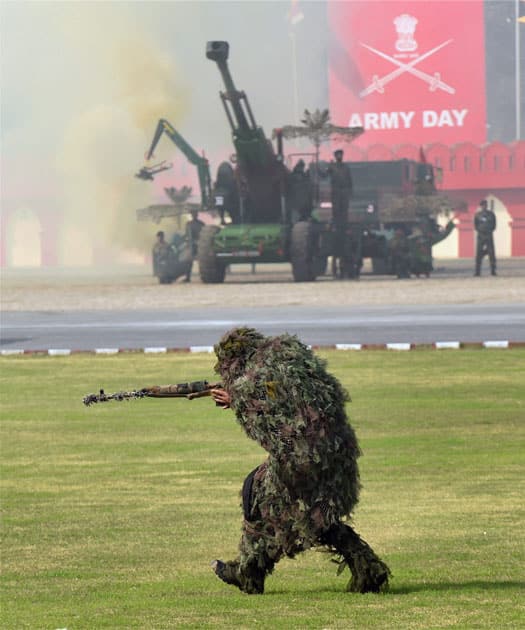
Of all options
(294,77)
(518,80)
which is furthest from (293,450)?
(518,80)

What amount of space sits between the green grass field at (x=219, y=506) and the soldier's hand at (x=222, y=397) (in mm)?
857

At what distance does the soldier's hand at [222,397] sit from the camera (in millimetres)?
6555

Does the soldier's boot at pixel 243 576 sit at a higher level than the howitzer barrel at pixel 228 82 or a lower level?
lower

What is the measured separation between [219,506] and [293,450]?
4310 mm

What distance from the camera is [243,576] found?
680cm

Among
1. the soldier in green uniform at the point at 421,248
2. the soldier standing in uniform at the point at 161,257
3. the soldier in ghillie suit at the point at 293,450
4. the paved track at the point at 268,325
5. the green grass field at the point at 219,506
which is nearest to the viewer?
the soldier in ghillie suit at the point at 293,450

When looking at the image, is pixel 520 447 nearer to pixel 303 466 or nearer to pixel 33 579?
pixel 33 579

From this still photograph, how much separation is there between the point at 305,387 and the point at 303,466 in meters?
0.33

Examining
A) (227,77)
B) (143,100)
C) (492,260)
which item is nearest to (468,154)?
(143,100)

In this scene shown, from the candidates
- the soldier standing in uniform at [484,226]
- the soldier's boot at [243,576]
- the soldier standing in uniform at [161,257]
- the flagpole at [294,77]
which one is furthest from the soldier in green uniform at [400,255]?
the soldier's boot at [243,576]

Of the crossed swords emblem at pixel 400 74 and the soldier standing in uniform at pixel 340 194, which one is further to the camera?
the crossed swords emblem at pixel 400 74

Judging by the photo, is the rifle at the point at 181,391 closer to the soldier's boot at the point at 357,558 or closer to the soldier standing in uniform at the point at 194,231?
the soldier's boot at the point at 357,558

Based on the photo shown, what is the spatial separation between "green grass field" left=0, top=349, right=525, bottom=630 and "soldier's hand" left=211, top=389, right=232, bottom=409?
86cm

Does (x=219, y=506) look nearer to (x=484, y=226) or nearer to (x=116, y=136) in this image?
(x=484, y=226)
